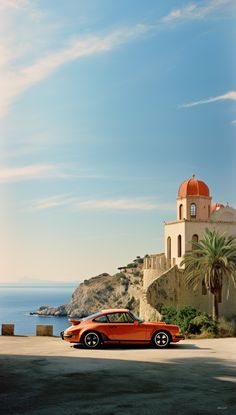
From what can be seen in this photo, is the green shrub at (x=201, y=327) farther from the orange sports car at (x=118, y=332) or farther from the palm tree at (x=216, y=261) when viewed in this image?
the palm tree at (x=216, y=261)

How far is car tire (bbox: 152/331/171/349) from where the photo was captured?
57.2ft

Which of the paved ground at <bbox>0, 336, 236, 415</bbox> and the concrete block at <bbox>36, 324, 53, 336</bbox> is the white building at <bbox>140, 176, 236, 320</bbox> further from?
the paved ground at <bbox>0, 336, 236, 415</bbox>

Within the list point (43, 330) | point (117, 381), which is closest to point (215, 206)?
point (43, 330)

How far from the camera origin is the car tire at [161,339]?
1744 centimetres

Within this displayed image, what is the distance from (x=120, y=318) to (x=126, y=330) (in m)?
0.46

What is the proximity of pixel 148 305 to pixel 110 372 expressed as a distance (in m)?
45.1

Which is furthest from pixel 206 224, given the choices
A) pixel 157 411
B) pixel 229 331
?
pixel 157 411

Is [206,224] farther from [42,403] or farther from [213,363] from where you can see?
[42,403]

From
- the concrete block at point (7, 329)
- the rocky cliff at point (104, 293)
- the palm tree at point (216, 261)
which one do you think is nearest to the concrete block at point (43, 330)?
the concrete block at point (7, 329)

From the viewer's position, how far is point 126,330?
56.9ft

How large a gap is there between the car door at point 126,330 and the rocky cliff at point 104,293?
10173cm

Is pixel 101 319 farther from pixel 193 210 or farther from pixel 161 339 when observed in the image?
pixel 193 210

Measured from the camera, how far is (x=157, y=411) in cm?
814

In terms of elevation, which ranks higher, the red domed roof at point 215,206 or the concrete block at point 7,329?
the red domed roof at point 215,206
